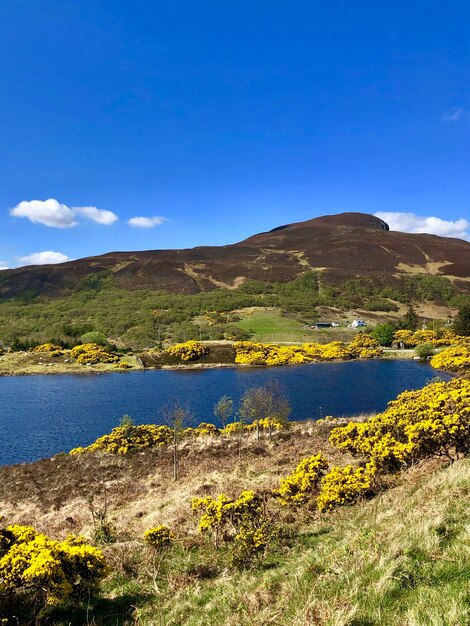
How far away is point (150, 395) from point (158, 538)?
57.0 metres

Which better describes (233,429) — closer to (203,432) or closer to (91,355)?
(203,432)

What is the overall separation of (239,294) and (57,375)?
84.8m

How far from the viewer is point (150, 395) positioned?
6975 cm

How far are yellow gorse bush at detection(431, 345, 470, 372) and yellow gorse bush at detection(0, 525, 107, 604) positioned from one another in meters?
80.9

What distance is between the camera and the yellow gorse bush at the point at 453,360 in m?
76.5

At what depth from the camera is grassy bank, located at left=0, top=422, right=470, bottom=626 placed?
22.7ft

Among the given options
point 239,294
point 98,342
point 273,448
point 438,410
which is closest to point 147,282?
point 239,294

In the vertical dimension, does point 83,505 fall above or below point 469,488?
below

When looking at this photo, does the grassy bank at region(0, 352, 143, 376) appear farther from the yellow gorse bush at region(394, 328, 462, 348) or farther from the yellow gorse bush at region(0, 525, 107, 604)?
the yellow gorse bush at region(0, 525, 107, 604)

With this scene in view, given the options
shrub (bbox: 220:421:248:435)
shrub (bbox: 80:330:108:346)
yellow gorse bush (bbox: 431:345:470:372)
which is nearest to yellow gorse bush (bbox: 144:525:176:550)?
shrub (bbox: 220:421:248:435)

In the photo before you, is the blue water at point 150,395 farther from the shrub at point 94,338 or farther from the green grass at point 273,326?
the green grass at point 273,326

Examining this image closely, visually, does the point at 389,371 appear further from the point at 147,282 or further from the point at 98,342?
the point at 147,282

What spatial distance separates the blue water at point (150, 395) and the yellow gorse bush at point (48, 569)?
1502 inches

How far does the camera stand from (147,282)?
181 metres
